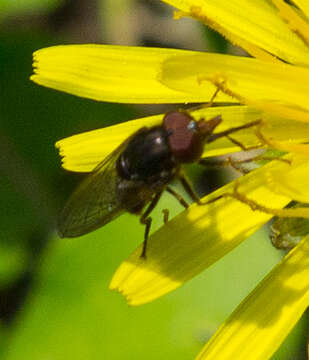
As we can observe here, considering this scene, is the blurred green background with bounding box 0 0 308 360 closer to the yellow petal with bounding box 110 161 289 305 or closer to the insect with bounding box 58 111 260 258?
the yellow petal with bounding box 110 161 289 305

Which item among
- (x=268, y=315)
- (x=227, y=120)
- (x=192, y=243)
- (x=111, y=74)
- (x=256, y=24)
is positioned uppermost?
(x=256, y=24)

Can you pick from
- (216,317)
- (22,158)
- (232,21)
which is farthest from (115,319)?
(232,21)

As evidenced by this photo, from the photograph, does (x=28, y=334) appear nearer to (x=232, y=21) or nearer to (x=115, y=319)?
(x=115, y=319)

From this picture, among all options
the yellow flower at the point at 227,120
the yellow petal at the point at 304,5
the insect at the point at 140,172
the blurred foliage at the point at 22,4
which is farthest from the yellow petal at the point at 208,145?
the blurred foliage at the point at 22,4

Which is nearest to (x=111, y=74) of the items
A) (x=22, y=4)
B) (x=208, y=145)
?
(x=208, y=145)

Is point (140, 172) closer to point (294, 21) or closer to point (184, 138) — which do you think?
point (184, 138)

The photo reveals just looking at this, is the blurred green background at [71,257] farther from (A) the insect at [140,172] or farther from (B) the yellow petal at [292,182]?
(B) the yellow petal at [292,182]
